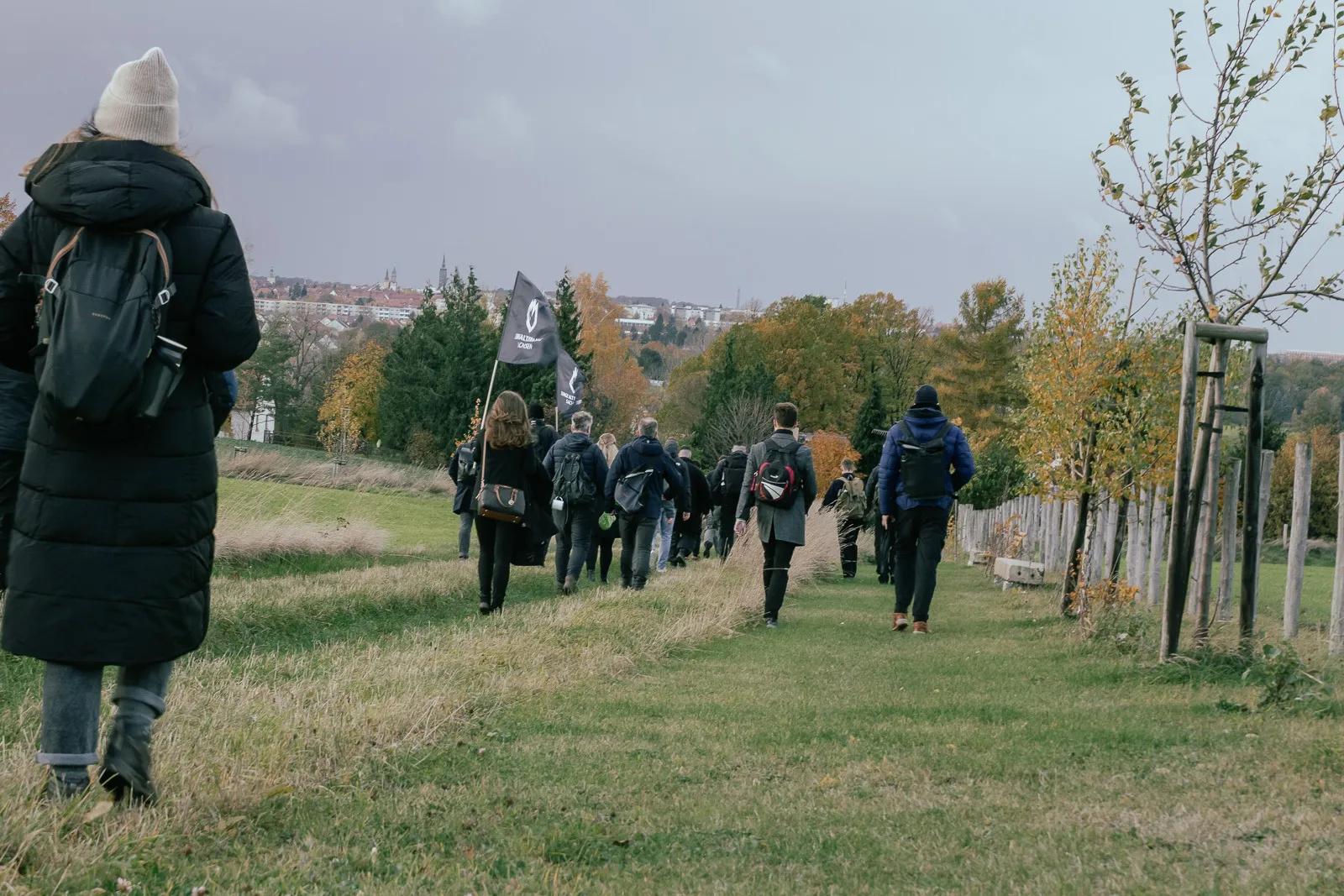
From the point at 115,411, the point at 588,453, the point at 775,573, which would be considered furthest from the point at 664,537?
the point at 115,411

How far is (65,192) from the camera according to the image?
4.08m

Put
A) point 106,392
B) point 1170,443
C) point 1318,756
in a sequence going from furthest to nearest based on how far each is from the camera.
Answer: point 1170,443, point 1318,756, point 106,392

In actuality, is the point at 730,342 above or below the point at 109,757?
above

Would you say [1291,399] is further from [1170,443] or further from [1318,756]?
[1318,756]

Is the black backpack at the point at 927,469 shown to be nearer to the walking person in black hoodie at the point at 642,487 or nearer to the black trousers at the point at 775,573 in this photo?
the black trousers at the point at 775,573

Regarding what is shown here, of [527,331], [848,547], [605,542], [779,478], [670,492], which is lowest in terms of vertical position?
[605,542]

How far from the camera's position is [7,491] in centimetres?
463

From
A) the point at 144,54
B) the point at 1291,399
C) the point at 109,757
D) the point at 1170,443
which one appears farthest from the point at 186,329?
the point at 1291,399

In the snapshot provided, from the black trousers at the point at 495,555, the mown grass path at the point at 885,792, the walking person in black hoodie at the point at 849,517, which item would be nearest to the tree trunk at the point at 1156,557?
the mown grass path at the point at 885,792

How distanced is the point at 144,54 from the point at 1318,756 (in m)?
5.12

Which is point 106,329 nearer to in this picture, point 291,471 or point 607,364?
point 291,471

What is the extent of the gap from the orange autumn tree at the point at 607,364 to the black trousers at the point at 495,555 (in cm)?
7049

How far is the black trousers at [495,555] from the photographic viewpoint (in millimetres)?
13039

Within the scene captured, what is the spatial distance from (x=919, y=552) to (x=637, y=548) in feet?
13.7
